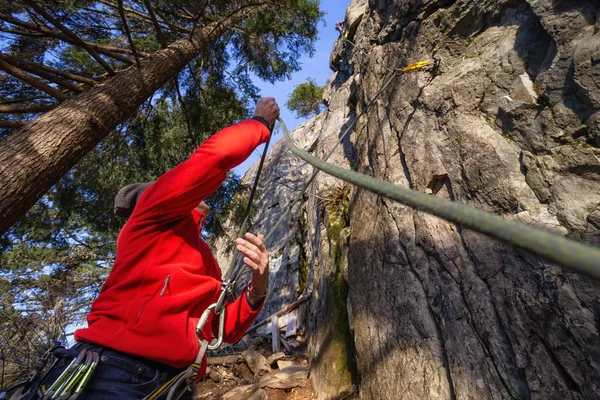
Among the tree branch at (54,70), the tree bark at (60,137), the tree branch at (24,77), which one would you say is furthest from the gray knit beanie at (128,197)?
the tree branch at (54,70)

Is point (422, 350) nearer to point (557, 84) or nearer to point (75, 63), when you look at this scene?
point (557, 84)

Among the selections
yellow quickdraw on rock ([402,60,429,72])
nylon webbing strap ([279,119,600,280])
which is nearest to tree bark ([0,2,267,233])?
nylon webbing strap ([279,119,600,280])

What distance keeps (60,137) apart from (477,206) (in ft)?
12.1

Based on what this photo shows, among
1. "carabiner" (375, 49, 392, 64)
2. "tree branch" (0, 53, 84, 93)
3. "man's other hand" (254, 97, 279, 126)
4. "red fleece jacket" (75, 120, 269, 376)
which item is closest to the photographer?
"red fleece jacket" (75, 120, 269, 376)

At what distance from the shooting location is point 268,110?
2225mm

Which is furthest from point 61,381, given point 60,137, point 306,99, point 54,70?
point 306,99

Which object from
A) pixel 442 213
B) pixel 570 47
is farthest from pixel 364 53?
pixel 442 213

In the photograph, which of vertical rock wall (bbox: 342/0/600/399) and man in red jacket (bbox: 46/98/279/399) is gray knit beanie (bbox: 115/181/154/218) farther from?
vertical rock wall (bbox: 342/0/600/399)

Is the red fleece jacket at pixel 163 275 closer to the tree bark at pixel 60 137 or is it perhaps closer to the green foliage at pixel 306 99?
the tree bark at pixel 60 137

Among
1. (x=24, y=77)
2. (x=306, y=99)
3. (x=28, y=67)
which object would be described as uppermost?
(x=28, y=67)

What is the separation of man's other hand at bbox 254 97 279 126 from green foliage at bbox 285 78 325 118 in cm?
1707

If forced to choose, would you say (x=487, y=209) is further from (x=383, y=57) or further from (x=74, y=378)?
(x=383, y=57)

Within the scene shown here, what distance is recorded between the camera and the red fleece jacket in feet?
5.26

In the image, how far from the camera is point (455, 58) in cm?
355
